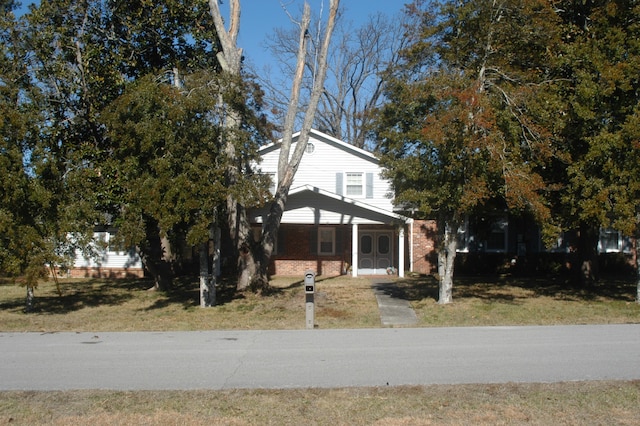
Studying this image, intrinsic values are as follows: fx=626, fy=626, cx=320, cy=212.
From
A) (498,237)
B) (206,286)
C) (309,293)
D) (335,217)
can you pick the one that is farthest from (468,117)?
(498,237)

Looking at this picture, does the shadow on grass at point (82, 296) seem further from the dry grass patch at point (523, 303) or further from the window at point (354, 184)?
the dry grass patch at point (523, 303)

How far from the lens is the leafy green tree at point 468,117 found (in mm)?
14375

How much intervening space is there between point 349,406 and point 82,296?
15463 millimetres

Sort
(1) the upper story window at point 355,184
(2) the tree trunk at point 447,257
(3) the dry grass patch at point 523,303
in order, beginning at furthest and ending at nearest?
1. (1) the upper story window at point 355,184
2. (2) the tree trunk at point 447,257
3. (3) the dry grass patch at point 523,303

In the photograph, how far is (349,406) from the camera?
680 cm

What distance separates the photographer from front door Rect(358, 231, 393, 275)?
27.2m

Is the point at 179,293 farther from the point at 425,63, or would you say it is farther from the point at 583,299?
the point at 583,299

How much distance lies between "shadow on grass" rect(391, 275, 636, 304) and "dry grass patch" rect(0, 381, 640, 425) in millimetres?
10580

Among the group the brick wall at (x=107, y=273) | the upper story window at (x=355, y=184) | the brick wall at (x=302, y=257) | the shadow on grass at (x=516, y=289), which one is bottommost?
the shadow on grass at (x=516, y=289)

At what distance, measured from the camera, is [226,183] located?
53.5 ft

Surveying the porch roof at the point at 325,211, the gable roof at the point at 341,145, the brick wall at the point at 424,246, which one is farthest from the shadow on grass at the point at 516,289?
the gable roof at the point at 341,145

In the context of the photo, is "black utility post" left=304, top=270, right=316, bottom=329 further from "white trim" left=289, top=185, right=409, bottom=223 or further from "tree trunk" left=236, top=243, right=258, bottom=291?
"white trim" left=289, top=185, right=409, bottom=223

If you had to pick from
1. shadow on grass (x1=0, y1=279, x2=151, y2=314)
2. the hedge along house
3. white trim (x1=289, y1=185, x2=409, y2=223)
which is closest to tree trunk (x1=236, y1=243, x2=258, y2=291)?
shadow on grass (x1=0, y1=279, x2=151, y2=314)

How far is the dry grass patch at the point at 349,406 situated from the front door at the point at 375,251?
19.5 meters
